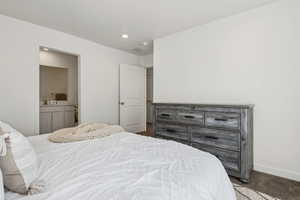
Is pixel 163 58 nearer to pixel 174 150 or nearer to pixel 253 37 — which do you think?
pixel 253 37

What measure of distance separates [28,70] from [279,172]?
432 centimetres

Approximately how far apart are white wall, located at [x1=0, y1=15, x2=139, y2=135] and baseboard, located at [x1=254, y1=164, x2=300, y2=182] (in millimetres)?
3374

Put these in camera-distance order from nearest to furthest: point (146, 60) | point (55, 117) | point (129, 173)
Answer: point (129, 173)
point (55, 117)
point (146, 60)

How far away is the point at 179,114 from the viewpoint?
2.65 m

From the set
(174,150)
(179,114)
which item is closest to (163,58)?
(179,114)

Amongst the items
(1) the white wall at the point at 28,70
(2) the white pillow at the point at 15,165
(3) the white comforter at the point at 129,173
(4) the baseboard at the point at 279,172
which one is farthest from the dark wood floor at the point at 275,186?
(1) the white wall at the point at 28,70

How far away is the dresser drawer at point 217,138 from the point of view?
2.11 m

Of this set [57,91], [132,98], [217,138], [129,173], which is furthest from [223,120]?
[57,91]

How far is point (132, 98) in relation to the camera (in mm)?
4613

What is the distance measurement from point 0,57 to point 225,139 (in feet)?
12.2

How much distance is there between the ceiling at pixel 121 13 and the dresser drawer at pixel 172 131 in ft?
6.04

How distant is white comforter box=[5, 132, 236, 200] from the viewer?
725mm

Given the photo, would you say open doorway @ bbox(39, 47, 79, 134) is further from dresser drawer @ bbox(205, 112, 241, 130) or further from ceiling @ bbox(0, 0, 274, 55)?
dresser drawer @ bbox(205, 112, 241, 130)

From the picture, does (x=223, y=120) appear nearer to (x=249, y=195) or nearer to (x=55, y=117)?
(x=249, y=195)
